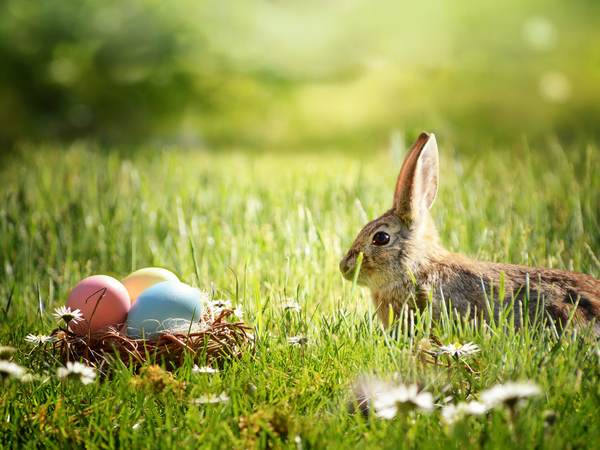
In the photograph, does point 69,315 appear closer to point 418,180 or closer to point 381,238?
point 381,238

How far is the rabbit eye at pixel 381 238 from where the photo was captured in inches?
104

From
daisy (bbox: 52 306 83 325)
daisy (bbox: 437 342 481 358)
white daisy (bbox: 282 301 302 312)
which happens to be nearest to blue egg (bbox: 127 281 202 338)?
daisy (bbox: 52 306 83 325)

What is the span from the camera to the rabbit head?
257 cm

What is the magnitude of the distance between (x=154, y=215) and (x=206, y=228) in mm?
477

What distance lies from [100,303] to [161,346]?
0.43m

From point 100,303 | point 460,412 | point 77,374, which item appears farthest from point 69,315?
point 460,412

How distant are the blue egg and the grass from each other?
306 millimetres

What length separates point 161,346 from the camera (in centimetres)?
222

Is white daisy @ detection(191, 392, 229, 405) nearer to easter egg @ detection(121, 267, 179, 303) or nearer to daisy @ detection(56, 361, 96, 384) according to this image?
daisy @ detection(56, 361, 96, 384)

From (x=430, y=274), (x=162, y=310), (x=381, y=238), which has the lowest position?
(x=162, y=310)

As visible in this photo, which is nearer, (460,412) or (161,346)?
(460,412)

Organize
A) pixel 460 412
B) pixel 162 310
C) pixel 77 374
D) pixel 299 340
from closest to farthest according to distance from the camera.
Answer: pixel 460 412 → pixel 77 374 → pixel 299 340 → pixel 162 310

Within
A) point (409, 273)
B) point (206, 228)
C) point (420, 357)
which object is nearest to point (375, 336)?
point (420, 357)

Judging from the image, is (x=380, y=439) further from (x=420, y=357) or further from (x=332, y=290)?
(x=332, y=290)
